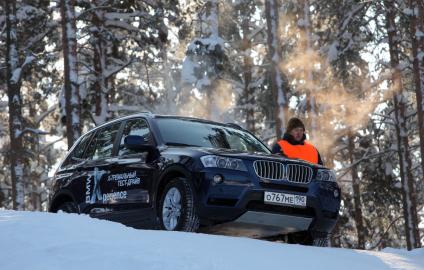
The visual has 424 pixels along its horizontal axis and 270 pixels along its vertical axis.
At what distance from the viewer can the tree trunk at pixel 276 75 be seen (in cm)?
2086

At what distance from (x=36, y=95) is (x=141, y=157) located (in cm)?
1719

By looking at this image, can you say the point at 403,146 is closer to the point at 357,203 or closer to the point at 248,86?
the point at 357,203

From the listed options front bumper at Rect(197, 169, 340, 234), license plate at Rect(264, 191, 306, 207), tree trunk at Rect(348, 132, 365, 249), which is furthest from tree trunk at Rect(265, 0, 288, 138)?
license plate at Rect(264, 191, 306, 207)

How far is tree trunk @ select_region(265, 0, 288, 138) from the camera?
20.9 meters

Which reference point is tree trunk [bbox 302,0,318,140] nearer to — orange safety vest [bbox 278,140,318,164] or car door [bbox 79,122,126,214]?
orange safety vest [bbox 278,140,318,164]

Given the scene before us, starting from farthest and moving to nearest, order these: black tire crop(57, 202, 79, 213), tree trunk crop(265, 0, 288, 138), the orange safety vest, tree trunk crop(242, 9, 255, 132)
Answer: tree trunk crop(242, 9, 255, 132) → tree trunk crop(265, 0, 288, 138) → the orange safety vest → black tire crop(57, 202, 79, 213)

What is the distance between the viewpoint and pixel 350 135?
30.0 meters

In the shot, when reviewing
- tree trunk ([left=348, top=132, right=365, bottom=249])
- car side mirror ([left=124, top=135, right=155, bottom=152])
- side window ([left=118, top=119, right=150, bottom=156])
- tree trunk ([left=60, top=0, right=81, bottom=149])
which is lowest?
tree trunk ([left=348, top=132, right=365, bottom=249])

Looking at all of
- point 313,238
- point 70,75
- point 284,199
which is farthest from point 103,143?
point 70,75

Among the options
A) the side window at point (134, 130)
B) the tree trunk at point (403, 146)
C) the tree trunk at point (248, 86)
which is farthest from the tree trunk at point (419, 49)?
the tree trunk at point (248, 86)

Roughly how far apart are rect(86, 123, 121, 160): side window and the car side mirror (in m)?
1.03

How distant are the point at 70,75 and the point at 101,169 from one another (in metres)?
8.59

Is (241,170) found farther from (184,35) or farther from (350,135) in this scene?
(350,135)

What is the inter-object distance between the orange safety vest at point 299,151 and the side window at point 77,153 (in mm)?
2879
